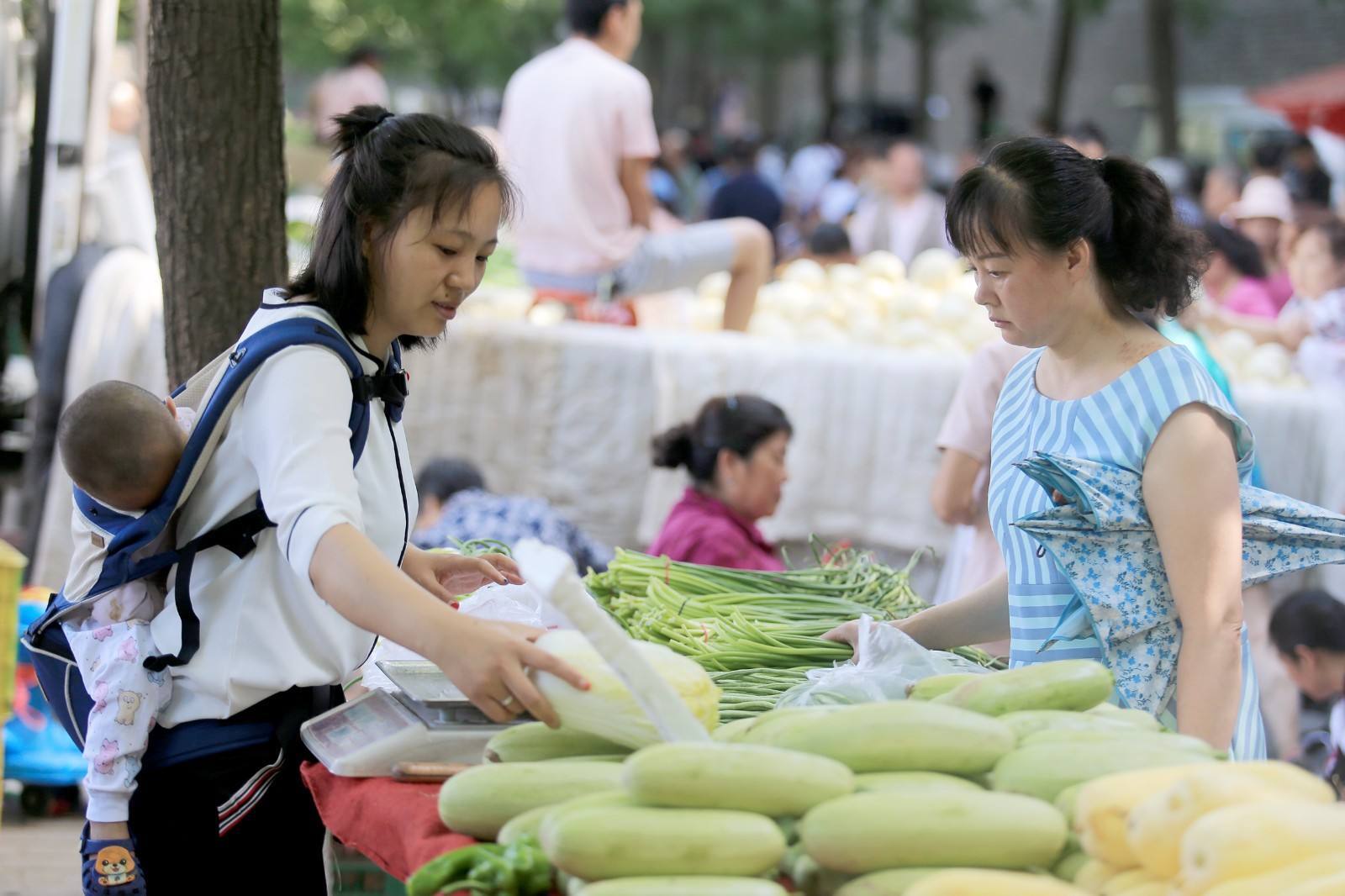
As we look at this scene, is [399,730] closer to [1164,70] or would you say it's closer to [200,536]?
[200,536]

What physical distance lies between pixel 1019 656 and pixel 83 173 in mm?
5238

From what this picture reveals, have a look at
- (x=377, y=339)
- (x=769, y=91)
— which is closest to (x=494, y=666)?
(x=377, y=339)

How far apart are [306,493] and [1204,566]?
4.41ft

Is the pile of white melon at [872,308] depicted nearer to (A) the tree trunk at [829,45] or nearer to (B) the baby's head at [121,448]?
(B) the baby's head at [121,448]

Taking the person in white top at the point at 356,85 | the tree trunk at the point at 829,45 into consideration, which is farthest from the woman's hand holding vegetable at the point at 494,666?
the tree trunk at the point at 829,45

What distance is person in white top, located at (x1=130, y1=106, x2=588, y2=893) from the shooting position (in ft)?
6.53

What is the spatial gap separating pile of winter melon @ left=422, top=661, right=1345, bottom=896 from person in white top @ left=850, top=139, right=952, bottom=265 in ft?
28.5

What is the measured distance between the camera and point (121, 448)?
2.10 m

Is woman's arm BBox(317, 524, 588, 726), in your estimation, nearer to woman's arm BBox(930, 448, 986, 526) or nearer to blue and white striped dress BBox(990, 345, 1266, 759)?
blue and white striped dress BBox(990, 345, 1266, 759)

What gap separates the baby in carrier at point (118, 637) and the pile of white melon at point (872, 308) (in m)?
4.12

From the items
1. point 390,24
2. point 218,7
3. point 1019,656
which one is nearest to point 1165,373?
point 1019,656

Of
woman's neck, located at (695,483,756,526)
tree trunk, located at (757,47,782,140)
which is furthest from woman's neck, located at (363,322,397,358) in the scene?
tree trunk, located at (757,47,782,140)

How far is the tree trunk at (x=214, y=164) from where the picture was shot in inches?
130

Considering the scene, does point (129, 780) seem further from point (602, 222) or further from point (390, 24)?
point (390, 24)
